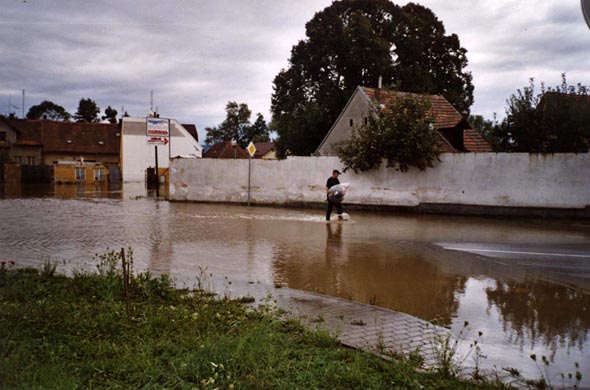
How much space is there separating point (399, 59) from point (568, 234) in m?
29.8

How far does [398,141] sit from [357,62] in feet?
64.5

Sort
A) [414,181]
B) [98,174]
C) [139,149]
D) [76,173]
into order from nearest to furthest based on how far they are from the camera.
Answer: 1. [414,181]
2. [76,173]
3. [98,174]
4. [139,149]

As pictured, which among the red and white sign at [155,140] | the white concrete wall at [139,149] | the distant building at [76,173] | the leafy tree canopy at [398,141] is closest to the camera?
the leafy tree canopy at [398,141]

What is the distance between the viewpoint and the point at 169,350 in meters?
4.86

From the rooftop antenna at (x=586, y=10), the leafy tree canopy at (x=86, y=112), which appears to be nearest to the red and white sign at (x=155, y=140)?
the rooftop antenna at (x=586, y=10)

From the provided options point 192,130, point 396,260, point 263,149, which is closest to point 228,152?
point 192,130

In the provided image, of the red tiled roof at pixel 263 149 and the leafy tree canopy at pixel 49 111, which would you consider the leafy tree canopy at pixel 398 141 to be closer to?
the red tiled roof at pixel 263 149

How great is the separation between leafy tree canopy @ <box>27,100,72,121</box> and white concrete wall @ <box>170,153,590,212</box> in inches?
3518

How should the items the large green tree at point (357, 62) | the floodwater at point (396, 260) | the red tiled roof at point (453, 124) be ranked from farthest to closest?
the large green tree at point (357, 62) → the red tiled roof at point (453, 124) → the floodwater at point (396, 260)

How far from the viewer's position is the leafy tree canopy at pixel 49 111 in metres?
104

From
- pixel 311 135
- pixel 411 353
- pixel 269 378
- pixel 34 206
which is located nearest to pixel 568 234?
pixel 411 353

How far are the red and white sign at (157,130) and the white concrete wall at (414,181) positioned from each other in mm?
12020

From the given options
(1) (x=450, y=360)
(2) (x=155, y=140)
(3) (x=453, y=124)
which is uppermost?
(3) (x=453, y=124)

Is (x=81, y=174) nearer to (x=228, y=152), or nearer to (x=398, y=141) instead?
(x=228, y=152)
